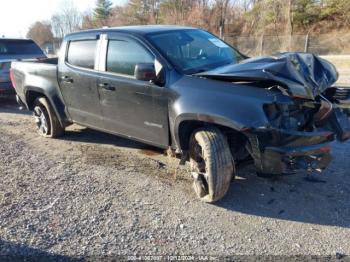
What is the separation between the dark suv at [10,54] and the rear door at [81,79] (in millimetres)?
4066

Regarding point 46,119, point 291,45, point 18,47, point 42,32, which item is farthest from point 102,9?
point 46,119

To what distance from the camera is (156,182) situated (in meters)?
4.50

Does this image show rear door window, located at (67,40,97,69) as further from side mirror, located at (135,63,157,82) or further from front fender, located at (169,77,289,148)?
front fender, located at (169,77,289,148)

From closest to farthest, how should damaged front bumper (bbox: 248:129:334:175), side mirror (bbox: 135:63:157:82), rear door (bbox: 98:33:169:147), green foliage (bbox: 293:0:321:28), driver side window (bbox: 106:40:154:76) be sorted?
1. damaged front bumper (bbox: 248:129:334:175)
2. side mirror (bbox: 135:63:157:82)
3. rear door (bbox: 98:33:169:147)
4. driver side window (bbox: 106:40:154:76)
5. green foliage (bbox: 293:0:321:28)

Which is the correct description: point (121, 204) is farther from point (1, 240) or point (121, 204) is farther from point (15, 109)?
point (15, 109)

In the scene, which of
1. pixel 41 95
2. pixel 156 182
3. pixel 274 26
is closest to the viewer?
pixel 156 182

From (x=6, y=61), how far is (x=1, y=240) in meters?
6.90

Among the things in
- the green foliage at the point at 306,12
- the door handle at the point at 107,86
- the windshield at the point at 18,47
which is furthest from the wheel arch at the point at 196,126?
the green foliage at the point at 306,12

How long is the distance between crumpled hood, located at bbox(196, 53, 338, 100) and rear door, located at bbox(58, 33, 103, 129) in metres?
1.85

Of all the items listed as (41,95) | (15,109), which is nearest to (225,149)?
(41,95)

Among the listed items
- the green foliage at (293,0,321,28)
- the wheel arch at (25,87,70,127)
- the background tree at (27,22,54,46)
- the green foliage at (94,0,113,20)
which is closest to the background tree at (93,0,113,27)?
the green foliage at (94,0,113,20)

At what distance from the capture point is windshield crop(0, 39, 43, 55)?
10.1 meters

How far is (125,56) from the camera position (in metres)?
4.63

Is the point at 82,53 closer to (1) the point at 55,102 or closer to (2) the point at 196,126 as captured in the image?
(1) the point at 55,102
